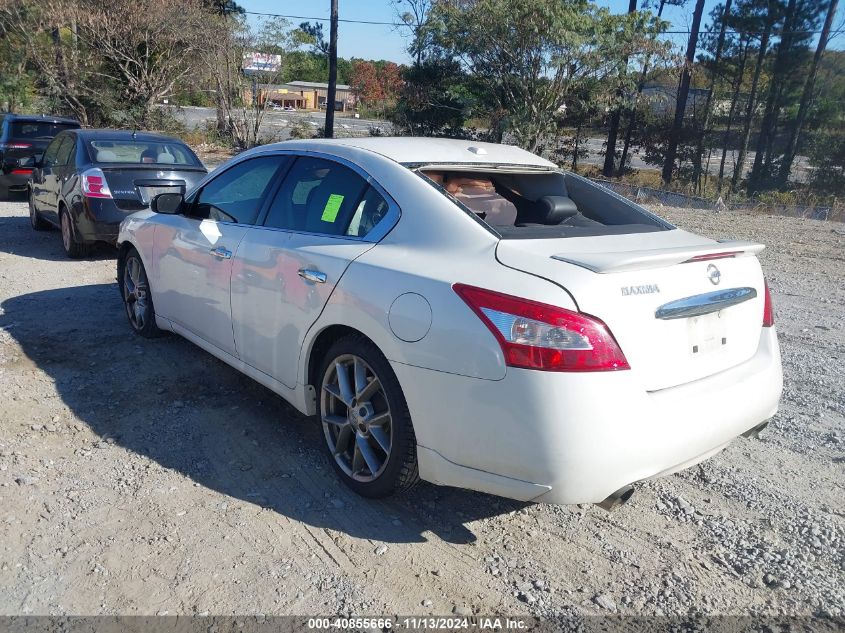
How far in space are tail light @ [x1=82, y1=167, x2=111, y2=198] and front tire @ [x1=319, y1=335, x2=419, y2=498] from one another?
5636mm

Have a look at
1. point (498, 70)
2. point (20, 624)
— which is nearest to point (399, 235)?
point (20, 624)

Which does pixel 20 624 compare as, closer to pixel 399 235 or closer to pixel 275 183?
pixel 399 235

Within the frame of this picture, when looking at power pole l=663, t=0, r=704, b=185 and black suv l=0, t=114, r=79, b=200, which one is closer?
black suv l=0, t=114, r=79, b=200

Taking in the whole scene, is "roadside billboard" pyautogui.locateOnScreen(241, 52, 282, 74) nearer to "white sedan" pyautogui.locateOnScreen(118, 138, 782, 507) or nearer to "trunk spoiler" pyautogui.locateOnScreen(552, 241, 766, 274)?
"white sedan" pyautogui.locateOnScreen(118, 138, 782, 507)

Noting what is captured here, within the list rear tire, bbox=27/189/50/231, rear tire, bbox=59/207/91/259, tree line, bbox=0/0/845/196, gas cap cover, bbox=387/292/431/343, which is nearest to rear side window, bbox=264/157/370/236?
gas cap cover, bbox=387/292/431/343

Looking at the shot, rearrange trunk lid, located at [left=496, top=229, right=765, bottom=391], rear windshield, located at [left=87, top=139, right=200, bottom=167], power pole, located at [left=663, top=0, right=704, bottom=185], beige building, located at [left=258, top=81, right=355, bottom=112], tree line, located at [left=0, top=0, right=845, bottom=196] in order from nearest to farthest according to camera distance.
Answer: trunk lid, located at [left=496, top=229, right=765, bottom=391], rear windshield, located at [left=87, top=139, right=200, bottom=167], tree line, located at [left=0, top=0, right=845, bottom=196], power pole, located at [left=663, top=0, right=704, bottom=185], beige building, located at [left=258, top=81, right=355, bottom=112]

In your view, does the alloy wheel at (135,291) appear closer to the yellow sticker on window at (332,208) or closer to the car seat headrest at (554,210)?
the yellow sticker on window at (332,208)

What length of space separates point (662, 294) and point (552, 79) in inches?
674

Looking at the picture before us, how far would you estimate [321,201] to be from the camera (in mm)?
3807

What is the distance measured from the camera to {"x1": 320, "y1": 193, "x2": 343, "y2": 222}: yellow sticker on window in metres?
3.70

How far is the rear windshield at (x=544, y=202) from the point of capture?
365 cm

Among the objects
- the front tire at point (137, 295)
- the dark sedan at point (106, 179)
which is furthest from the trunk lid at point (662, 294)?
the dark sedan at point (106, 179)

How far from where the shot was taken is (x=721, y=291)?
3.07 meters

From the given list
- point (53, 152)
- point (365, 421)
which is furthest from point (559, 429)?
point (53, 152)
